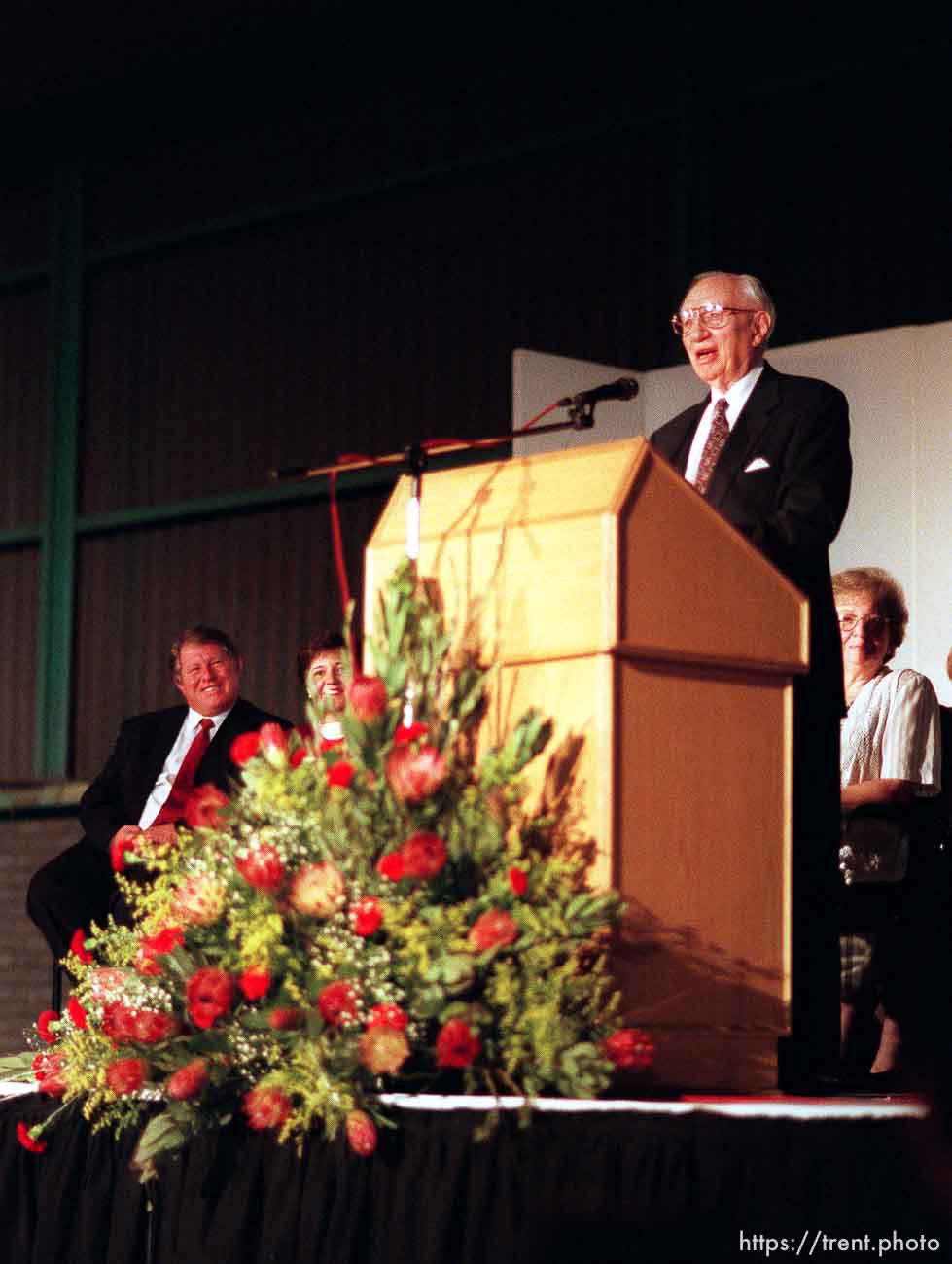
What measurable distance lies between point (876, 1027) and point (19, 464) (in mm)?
6109

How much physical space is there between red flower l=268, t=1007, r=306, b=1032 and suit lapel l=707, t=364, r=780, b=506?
4.03 ft

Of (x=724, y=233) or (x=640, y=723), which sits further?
(x=724, y=233)

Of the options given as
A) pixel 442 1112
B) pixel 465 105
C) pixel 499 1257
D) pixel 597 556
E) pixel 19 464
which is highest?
pixel 465 105

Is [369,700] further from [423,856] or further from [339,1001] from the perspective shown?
[339,1001]

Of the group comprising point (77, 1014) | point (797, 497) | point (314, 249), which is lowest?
point (77, 1014)

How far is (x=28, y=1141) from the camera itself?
3.17 metres

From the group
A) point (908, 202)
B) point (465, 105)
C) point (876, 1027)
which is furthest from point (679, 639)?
point (465, 105)

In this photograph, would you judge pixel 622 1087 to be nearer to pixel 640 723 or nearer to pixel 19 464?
pixel 640 723

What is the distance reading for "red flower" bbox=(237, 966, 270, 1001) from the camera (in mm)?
2771

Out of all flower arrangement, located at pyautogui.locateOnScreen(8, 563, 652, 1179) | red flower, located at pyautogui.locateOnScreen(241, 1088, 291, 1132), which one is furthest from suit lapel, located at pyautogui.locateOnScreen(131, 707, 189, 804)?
red flower, located at pyautogui.locateOnScreen(241, 1088, 291, 1132)

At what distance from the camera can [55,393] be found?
31.6 feet

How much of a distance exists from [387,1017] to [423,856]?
218mm

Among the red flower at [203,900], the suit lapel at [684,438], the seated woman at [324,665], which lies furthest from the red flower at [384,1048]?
the seated woman at [324,665]

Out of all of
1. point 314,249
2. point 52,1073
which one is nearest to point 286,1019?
point 52,1073
